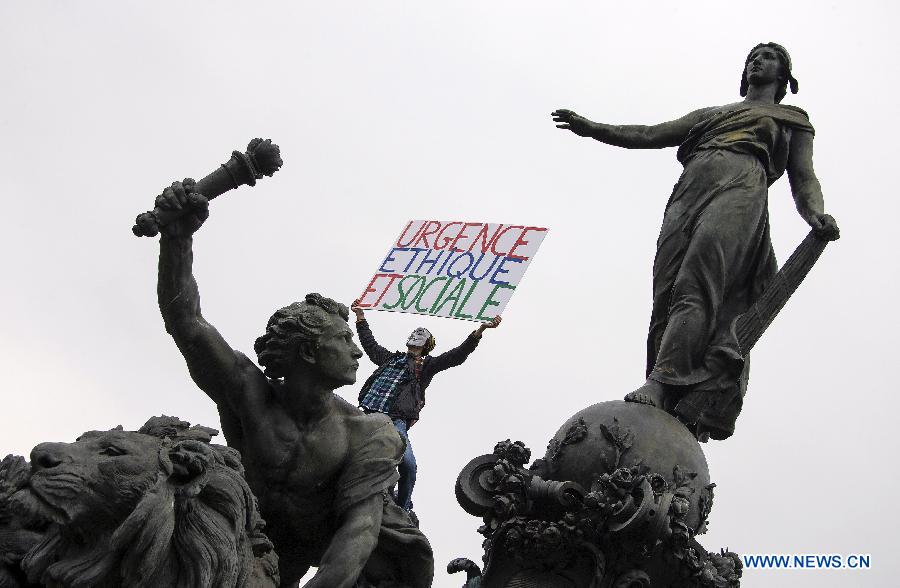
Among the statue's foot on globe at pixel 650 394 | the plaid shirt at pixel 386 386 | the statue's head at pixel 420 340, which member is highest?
the statue's head at pixel 420 340

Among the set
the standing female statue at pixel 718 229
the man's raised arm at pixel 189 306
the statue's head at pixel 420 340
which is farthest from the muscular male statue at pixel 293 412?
the statue's head at pixel 420 340

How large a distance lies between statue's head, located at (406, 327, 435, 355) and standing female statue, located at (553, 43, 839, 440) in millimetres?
2028

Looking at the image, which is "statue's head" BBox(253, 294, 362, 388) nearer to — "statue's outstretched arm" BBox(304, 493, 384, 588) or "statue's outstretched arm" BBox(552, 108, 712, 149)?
"statue's outstretched arm" BBox(304, 493, 384, 588)

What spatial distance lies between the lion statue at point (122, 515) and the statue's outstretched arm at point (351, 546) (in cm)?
62

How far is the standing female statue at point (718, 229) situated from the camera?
345 inches

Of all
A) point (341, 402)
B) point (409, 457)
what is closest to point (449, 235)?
point (409, 457)

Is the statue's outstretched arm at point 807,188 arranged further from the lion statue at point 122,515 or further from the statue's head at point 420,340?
the lion statue at point 122,515

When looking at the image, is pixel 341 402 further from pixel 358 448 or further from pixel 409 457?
pixel 409 457

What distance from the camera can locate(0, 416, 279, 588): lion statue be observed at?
4074 mm

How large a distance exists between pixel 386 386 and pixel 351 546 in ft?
17.8

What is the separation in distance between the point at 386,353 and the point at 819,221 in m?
3.53

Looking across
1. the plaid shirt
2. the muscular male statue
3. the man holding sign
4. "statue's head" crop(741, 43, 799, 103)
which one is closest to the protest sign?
the man holding sign

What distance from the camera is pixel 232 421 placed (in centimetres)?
525

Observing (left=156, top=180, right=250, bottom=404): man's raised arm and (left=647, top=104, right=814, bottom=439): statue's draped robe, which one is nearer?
(left=156, top=180, right=250, bottom=404): man's raised arm
